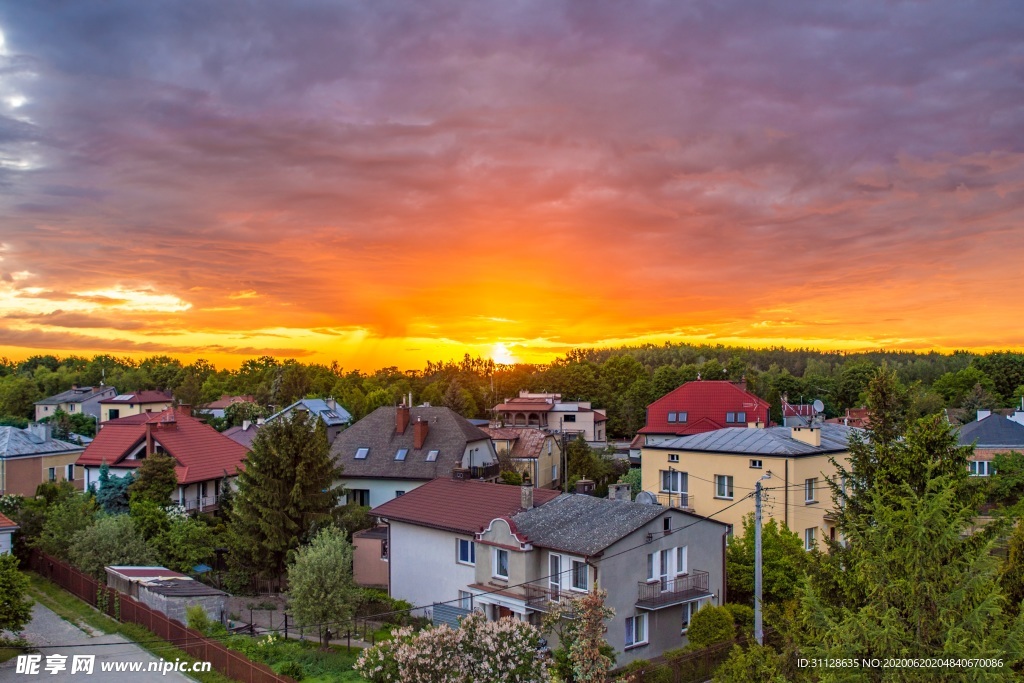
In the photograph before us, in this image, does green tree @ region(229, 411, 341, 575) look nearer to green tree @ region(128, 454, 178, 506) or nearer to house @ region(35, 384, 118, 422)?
green tree @ region(128, 454, 178, 506)

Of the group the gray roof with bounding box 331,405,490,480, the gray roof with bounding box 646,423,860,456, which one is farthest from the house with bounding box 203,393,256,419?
the gray roof with bounding box 646,423,860,456

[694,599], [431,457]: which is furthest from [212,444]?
[694,599]

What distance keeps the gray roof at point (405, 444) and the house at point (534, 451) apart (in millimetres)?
4453

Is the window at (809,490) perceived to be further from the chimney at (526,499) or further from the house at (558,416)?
the house at (558,416)

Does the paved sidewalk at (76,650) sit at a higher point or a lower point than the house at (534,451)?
lower

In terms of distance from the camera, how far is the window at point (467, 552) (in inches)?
1129

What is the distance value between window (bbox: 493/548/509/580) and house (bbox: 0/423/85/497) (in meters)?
31.8

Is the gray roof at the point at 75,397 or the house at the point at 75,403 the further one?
the gray roof at the point at 75,397

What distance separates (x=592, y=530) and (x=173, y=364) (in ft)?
476

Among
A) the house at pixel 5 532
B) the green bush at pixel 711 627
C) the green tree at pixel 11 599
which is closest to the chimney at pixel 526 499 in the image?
the green bush at pixel 711 627

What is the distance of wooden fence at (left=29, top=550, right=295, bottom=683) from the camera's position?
71.2 feet

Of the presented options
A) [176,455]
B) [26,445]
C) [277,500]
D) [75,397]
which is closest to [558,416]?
[176,455]

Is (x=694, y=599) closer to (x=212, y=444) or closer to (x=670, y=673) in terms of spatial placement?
(x=670, y=673)

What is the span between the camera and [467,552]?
2891 centimetres
